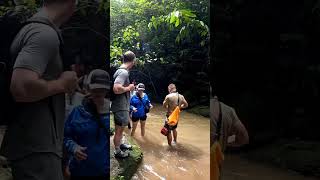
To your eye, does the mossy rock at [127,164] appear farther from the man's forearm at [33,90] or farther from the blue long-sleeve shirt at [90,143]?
the man's forearm at [33,90]

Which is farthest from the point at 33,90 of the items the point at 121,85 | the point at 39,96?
the point at 121,85

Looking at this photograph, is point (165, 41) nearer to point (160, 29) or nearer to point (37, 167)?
point (160, 29)

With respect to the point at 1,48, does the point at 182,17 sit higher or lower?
higher

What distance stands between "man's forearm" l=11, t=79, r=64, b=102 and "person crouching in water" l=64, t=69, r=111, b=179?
278 mm

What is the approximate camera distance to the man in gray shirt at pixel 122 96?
3.17 meters

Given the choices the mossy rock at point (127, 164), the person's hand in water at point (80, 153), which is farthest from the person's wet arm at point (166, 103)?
the person's hand in water at point (80, 153)

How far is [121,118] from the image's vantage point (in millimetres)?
3258

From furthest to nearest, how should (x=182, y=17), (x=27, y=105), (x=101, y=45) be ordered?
(x=182, y=17) < (x=101, y=45) < (x=27, y=105)

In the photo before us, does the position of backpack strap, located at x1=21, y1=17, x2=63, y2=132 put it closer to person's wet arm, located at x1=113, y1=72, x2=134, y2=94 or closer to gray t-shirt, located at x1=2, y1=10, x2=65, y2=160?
gray t-shirt, located at x1=2, y1=10, x2=65, y2=160

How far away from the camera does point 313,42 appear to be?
3.06 metres

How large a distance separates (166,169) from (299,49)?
4.55 ft

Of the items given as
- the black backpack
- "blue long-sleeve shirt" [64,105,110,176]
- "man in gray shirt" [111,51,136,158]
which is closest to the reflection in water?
"man in gray shirt" [111,51,136,158]

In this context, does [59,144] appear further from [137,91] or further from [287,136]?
[287,136]

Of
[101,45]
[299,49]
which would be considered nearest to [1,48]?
[101,45]
